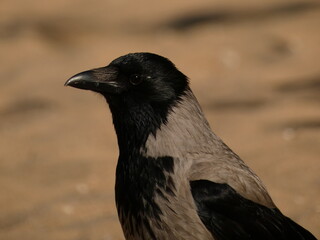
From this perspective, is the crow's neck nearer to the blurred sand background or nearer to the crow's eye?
the crow's eye

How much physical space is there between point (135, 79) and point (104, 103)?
390 centimetres

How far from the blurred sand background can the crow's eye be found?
1.61 m

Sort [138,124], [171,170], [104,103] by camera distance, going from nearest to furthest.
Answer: [171,170] → [138,124] → [104,103]

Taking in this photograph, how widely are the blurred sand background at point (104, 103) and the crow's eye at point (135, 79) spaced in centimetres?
161

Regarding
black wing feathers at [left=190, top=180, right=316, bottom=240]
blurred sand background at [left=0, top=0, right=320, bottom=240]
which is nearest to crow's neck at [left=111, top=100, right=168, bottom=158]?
black wing feathers at [left=190, top=180, right=316, bottom=240]

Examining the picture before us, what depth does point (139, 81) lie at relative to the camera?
384 cm

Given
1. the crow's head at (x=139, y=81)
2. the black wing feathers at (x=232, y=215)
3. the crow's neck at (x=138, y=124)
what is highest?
the crow's head at (x=139, y=81)

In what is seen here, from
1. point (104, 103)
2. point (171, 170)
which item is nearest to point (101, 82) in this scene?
point (171, 170)

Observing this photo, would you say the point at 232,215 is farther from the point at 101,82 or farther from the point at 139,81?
the point at 101,82

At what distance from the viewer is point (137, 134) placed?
3805mm

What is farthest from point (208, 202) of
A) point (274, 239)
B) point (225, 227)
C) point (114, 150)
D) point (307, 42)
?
point (307, 42)

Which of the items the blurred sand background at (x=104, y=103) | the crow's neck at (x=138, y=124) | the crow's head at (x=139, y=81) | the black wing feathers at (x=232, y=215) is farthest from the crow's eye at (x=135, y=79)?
the blurred sand background at (x=104, y=103)

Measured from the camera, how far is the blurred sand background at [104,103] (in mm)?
5605

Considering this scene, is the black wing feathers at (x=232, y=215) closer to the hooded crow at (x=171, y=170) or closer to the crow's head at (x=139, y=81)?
the hooded crow at (x=171, y=170)
